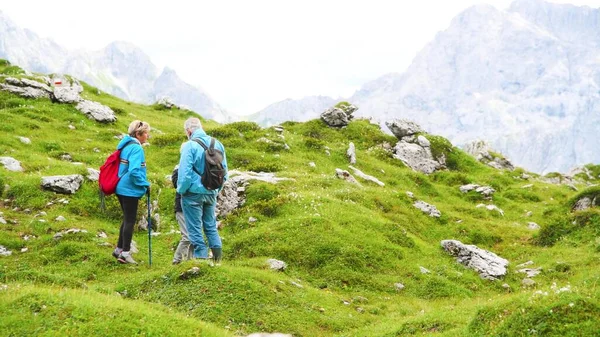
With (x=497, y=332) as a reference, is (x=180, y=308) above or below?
below

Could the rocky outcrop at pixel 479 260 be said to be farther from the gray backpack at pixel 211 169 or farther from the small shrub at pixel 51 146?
the small shrub at pixel 51 146

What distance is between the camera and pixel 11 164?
2486 cm

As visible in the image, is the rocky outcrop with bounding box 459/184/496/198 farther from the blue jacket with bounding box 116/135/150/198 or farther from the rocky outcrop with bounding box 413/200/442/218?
the blue jacket with bounding box 116/135/150/198

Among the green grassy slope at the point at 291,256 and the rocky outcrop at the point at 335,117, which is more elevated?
the rocky outcrop at the point at 335,117

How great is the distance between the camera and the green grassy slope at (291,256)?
33.9ft

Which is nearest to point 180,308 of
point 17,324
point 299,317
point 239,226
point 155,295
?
point 155,295

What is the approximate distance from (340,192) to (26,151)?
1740 centimetres

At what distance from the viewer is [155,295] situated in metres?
14.1

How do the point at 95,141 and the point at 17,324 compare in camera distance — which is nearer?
the point at 17,324

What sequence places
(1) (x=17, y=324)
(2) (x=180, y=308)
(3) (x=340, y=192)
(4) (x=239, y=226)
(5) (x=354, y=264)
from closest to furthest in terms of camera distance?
(1) (x=17, y=324), (2) (x=180, y=308), (5) (x=354, y=264), (4) (x=239, y=226), (3) (x=340, y=192)

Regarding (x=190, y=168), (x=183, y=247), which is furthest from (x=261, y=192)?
(x=190, y=168)

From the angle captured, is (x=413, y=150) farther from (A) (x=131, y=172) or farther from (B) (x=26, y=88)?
(B) (x=26, y=88)

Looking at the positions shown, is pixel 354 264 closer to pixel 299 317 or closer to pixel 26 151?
pixel 299 317

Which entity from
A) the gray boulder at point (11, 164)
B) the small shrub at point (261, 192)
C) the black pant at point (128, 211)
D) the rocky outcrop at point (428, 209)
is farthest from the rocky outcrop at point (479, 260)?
the gray boulder at point (11, 164)
